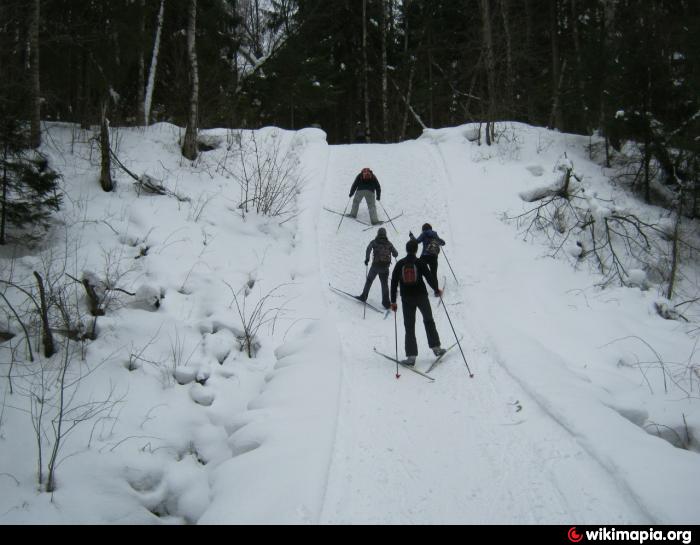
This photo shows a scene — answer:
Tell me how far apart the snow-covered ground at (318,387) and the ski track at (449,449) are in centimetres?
2

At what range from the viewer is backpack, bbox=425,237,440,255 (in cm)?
979

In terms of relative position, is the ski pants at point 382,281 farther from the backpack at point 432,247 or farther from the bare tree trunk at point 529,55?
Answer: the bare tree trunk at point 529,55

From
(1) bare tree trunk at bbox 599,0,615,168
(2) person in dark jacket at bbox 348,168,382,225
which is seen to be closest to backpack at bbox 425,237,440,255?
(2) person in dark jacket at bbox 348,168,382,225

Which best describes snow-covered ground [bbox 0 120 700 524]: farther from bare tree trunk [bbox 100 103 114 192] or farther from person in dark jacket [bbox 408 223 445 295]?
person in dark jacket [bbox 408 223 445 295]

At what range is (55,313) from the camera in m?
5.99

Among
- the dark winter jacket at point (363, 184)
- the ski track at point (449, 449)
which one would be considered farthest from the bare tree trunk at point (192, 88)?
the ski track at point (449, 449)

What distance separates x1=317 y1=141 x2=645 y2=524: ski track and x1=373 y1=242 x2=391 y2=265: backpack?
1.14 meters

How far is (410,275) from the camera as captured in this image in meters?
7.16

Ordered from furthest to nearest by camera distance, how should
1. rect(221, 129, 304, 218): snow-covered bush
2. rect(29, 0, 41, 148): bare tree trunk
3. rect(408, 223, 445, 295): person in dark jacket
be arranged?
1. rect(221, 129, 304, 218): snow-covered bush
2. rect(408, 223, 445, 295): person in dark jacket
3. rect(29, 0, 41, 148): bare tree trunk

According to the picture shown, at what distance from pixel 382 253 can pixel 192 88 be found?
280 inches

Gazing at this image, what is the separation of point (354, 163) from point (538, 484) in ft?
45.8

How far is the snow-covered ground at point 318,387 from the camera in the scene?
3971 millimetres
